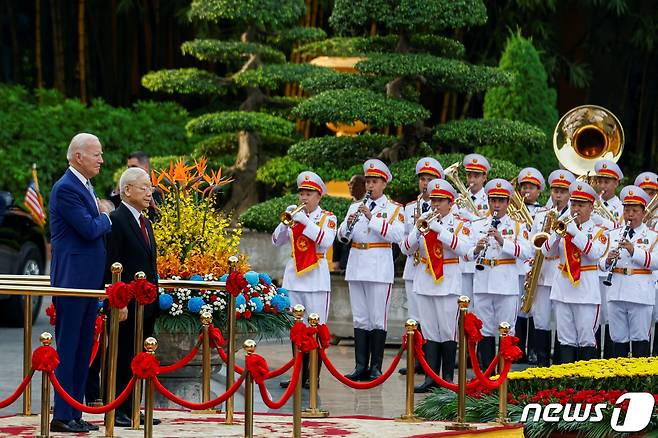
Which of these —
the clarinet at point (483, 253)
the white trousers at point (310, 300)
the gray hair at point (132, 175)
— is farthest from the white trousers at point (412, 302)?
the gray hair at point (132, 175)

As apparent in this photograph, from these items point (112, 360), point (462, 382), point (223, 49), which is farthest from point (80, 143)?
point (223, 49)

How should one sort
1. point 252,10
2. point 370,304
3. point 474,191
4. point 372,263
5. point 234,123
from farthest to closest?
point 252,10
point 234,123
point 474,191
point 370,304
point 372,263

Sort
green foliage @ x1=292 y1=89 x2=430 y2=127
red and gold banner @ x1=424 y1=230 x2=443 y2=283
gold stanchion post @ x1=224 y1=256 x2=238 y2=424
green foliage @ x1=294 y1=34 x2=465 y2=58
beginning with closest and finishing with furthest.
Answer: gold stanchion post @ x1=224 y1=256 x2=238 y2=424 < red and gold banner @ x1=424 y1=230 x2=443 y2=283 < green foliage @ x1=292 y1=89 x2=430 y2=127 < green foliage @ x1=294 y1=34 x2=465 y2=58

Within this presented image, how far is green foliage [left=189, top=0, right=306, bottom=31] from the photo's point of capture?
67.1ft

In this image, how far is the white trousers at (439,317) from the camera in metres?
14.0

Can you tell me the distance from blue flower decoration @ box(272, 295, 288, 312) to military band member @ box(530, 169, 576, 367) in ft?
12.2

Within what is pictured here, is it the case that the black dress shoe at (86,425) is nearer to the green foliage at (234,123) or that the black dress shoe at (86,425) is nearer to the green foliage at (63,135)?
the green foliage at (234,123)

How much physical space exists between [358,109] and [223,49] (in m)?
4.16

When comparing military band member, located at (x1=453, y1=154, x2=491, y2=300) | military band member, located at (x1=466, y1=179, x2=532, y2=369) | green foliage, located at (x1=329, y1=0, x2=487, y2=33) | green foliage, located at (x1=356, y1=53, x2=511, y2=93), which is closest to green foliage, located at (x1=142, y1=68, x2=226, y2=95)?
green foliage, located at (x1=329, y1=0, x2=487, y2=33)

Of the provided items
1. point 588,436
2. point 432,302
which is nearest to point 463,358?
point 588,436

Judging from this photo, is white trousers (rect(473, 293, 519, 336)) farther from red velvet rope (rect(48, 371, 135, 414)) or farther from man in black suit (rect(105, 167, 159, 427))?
red velvet rope (rect(48, 371, 135, 414))

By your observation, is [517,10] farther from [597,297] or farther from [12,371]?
[12,371]

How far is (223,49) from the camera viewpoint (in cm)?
2066

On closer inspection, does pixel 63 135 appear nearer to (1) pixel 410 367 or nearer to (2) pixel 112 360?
(1) pixel 410 367
